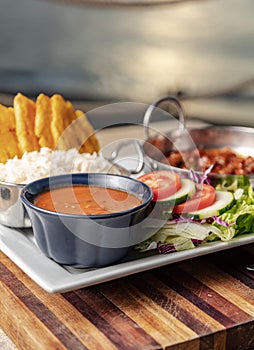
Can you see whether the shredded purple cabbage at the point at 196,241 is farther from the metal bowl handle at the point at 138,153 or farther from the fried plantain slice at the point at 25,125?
the fried plantain slice at the point at 25,125

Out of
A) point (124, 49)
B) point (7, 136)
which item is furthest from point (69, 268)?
point (124, 49)

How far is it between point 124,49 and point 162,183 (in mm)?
5921

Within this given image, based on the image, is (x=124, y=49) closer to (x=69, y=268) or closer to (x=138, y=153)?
(x=138, y=153)

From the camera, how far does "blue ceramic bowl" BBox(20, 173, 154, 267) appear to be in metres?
1.81

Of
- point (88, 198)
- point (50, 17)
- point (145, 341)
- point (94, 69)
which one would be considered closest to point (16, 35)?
point (50, 17)

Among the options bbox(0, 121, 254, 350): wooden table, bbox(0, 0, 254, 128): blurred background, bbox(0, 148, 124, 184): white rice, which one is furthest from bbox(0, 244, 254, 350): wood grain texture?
bbox(0, 0, 254, 128): blurred background

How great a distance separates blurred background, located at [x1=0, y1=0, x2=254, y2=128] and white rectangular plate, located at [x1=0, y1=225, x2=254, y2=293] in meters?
4.79

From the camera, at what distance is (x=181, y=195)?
6.91ft

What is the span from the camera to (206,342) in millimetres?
1659

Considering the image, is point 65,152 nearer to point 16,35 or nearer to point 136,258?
point 136,258

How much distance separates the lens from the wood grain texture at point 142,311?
1.65 m

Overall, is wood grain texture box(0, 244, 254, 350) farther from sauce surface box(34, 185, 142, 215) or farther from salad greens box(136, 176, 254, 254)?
sauce surface box(34, 185, 142, 215)

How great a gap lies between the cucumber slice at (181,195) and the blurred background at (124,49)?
15.2 ft

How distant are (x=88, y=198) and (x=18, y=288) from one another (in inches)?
13.7
